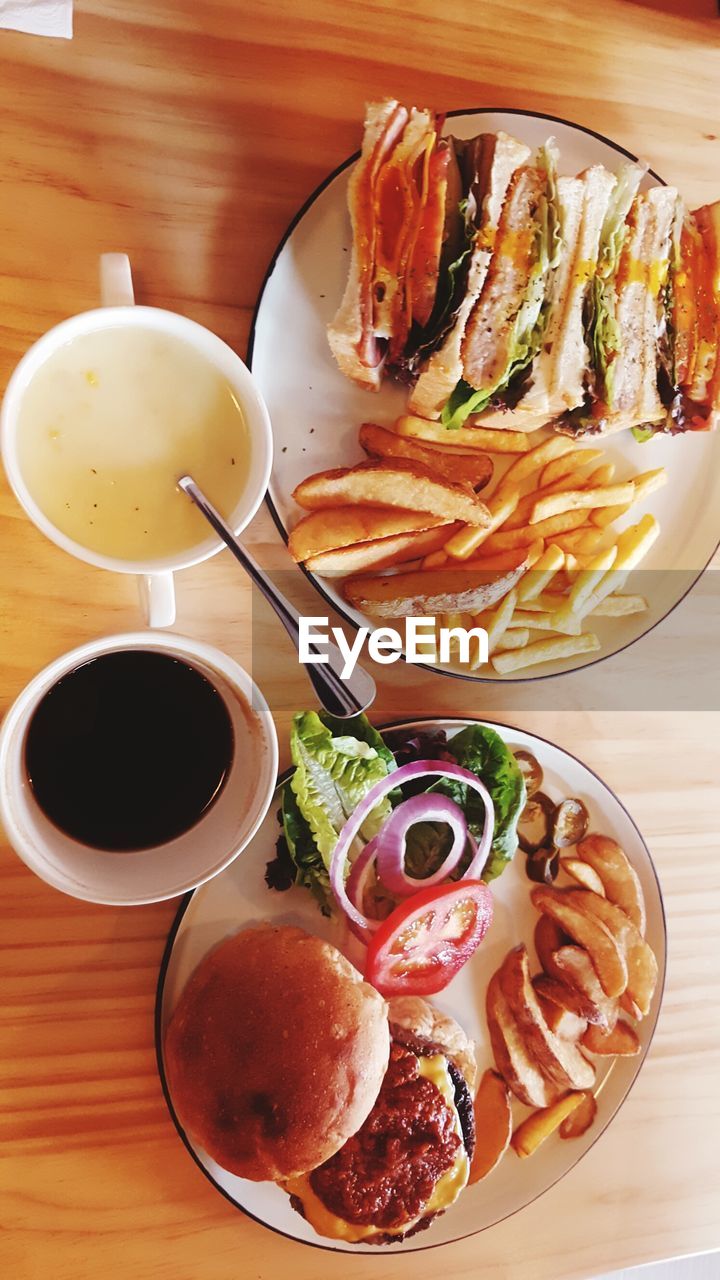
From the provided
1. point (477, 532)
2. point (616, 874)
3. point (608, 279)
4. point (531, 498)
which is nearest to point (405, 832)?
point (616, 874)

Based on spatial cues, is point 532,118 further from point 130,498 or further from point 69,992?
point 69,992

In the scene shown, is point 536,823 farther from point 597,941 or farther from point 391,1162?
point 391,1162

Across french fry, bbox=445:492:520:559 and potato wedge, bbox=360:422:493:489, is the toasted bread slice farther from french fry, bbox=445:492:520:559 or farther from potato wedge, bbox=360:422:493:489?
french fry, bbox=445:492:520:559

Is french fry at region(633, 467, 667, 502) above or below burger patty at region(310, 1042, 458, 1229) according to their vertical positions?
above

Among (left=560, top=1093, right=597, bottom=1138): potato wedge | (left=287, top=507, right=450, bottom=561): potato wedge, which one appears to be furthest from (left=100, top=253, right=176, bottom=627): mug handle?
(left=560, top=1093, right=597, bottom=1138): potato wedge

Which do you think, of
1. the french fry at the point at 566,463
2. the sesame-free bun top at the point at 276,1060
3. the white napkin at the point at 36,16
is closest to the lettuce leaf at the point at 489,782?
the sesame-free bun top at the point at 276,1060

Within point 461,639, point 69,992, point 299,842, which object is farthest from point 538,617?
point 69,992

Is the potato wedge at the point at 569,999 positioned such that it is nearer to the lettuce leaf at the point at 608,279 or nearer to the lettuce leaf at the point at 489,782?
the lettuce leaf at the point at 489,782
